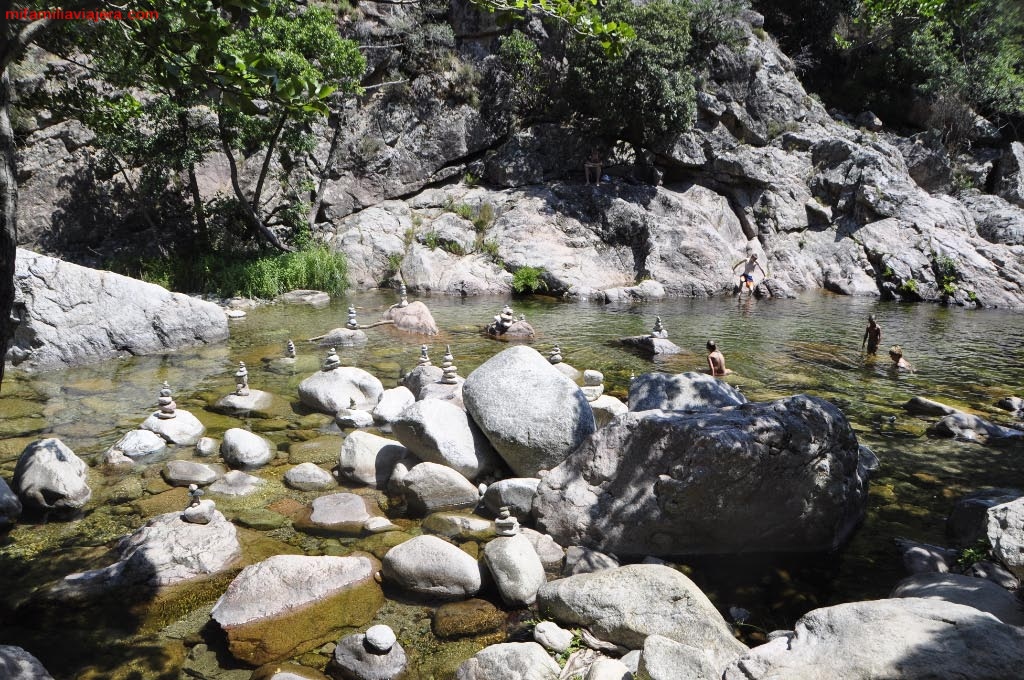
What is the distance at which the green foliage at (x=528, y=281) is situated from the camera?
965 inches

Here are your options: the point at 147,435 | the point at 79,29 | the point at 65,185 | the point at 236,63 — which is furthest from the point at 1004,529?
the point at 65,185

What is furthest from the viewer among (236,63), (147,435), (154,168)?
(154,168)

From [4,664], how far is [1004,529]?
6.71 metres

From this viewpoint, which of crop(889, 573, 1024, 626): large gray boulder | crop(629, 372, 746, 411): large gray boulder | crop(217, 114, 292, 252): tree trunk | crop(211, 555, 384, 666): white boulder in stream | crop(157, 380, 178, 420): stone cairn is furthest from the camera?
crop(217, 114, 292, 252): tree trunk

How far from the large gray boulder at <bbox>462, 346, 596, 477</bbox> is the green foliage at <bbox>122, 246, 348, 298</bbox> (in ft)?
52.3

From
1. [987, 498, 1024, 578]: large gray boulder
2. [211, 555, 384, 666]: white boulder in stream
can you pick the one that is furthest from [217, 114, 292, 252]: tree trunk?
[987, 498, 1024, 578]: large gray boulder

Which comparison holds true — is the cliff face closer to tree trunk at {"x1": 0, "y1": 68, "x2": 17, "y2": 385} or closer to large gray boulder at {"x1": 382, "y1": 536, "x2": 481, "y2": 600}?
large gray boulder at {"x1": 382, "y1": 536, "x2": 481, "y2": 600}

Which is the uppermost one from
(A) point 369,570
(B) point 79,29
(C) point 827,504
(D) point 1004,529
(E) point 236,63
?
(B) point 79,29

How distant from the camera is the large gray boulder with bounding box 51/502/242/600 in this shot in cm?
538

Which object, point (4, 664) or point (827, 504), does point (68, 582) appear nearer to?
point (4, 664)

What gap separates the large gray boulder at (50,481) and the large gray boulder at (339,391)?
3394mm

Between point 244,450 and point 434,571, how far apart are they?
3.82 m

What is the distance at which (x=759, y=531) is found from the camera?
20.2 ft

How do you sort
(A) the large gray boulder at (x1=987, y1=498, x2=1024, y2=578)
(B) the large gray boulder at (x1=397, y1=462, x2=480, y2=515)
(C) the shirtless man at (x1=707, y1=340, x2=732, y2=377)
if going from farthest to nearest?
(C) the shirtless man at (x1=707, y1=340, x2=732, y2=377) → (B) the large gray boulder at (x1=397, y1=462, x2=480, y2=515) → (A) the large gray boulder at (x1=987, y1=498, x2=1024, y2=578)
